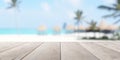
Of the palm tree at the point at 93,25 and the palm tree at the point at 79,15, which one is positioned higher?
the palm tree at the point at 79,15

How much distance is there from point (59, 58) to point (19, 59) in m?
0.74

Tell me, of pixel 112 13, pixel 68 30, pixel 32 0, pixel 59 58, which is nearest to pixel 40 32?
pixel 68 30

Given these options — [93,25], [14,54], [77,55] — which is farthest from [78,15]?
[77,55]

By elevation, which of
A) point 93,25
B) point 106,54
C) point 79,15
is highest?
point 79,15

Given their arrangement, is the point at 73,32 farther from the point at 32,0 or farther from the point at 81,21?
the point at 32,0

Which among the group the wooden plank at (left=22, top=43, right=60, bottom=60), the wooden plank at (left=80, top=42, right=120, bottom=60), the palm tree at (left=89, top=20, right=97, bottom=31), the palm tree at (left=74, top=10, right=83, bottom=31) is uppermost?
the palm tree at (left=74, top=10, right=83, bottom=31)

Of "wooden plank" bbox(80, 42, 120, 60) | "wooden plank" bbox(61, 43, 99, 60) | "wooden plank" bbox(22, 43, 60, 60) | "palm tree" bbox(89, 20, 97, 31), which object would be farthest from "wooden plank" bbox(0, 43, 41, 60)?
"palm tree" bbox(89, 20, 97, 31)

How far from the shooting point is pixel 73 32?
5569cm

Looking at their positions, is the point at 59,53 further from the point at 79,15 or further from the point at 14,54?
the point at 79,15

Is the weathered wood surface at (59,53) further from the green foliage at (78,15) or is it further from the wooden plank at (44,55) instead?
the green foliage at (78,15)

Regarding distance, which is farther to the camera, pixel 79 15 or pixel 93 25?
pixel 79 15

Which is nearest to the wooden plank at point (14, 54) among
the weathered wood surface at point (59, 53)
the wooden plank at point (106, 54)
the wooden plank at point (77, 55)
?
the weathered wood surface at point (59, 53)

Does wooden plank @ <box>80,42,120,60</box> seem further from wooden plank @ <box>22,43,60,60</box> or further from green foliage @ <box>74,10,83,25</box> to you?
green foliage @ <box>74,10,83,25</box>

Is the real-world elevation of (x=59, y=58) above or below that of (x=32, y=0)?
below
